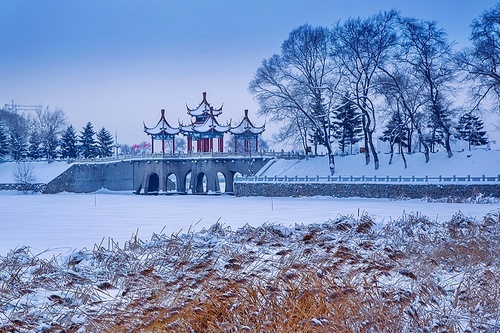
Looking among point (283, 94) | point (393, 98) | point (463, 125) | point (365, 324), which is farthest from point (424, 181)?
point (365, 324)

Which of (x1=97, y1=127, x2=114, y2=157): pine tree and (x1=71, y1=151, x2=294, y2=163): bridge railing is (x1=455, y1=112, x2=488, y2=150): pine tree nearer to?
(x1=71, y1=151, x2=294, y2=163): bridge railing

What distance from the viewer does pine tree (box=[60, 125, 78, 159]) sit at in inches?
2623

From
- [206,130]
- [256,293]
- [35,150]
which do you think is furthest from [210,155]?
[256,293]

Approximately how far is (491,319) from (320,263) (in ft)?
7.34

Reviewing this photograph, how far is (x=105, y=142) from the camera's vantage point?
2758 inches

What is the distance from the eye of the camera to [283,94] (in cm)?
4031

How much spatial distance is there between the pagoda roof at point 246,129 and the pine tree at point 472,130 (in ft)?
50.3

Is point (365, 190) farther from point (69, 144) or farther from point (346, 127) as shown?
point (69, 144)

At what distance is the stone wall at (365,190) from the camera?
31281 mm

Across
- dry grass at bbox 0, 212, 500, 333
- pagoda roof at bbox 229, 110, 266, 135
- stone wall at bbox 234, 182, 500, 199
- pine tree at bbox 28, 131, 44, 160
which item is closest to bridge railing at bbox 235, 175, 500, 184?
stone wall at bbox 234, 182, 500, 199

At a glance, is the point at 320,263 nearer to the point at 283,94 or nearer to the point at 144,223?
the point at 144,223

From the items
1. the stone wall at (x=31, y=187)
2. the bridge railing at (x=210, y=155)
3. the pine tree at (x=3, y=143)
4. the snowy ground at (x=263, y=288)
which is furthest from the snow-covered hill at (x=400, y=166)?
the pine tree at (x=3, y=143)

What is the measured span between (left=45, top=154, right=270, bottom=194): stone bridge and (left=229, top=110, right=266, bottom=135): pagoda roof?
7.88 feet

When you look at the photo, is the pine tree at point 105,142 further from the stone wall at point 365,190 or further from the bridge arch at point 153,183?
the stone wall at point 365,190
